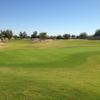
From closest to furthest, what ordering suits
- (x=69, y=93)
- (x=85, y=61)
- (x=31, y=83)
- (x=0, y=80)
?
1. (x=69, y=93)
2. (x=31, y=83)
3. (x=0, y=80)
4. (x=85, y=61)

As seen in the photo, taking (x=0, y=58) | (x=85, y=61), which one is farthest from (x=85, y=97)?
(x=0, y=58)

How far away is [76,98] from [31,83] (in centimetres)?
364

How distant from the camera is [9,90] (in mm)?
11734

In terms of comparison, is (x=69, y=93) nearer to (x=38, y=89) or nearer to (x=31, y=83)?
(x=38, y=89)

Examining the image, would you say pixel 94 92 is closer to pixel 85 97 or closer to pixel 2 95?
pixel 85 97

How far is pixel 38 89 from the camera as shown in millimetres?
12023

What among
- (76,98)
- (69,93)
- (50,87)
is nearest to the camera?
(76,98)

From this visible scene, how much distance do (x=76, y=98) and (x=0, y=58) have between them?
1707cm

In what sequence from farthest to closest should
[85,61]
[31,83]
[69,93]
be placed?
1. [85,61]
2. [31,83]
3. [69,93]

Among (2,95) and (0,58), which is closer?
(2,95)

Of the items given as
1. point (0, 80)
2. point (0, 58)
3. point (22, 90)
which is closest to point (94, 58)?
point (0, 58)

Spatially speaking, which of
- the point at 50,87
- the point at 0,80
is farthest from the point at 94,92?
the point at 0,80

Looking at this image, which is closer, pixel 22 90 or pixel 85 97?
pixel 85 97

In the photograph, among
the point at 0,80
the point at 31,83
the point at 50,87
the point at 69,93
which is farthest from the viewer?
the point at 0,80
